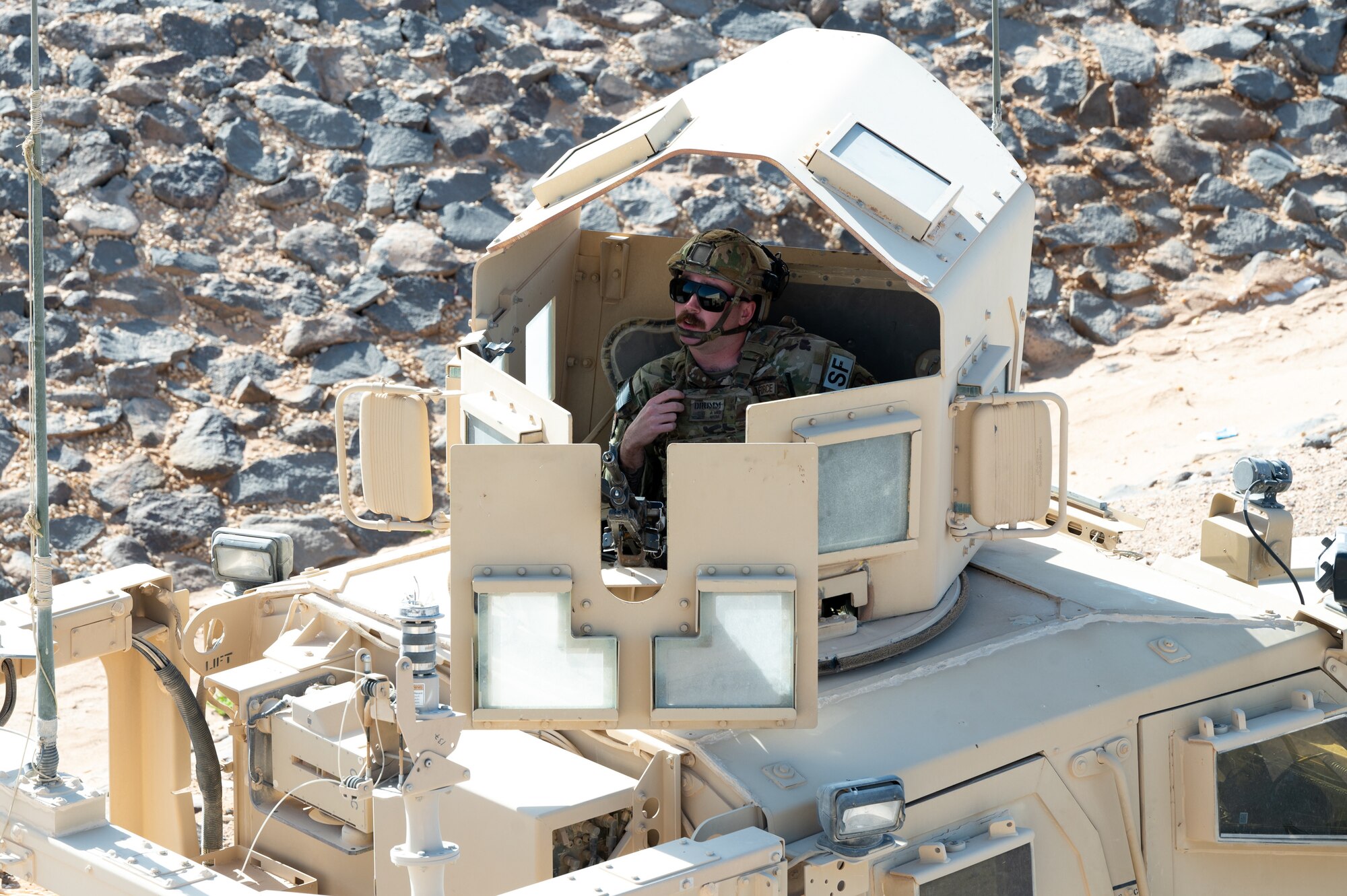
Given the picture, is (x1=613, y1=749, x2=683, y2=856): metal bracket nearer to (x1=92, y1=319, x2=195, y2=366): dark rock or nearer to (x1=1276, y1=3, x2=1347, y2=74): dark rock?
(x1=92, y1=319, x2=195, y2=366): dark rock

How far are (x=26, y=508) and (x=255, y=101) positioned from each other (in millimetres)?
3793

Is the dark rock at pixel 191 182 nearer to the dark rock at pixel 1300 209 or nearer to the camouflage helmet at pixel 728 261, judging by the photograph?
the camouflage helmet at pixel 728 261

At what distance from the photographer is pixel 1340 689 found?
5.98m

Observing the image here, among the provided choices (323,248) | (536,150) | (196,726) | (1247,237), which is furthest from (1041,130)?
(196,726)

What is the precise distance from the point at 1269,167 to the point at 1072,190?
5.79ft

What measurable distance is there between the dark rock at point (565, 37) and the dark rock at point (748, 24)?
36 centimetres

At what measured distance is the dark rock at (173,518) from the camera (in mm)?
11180

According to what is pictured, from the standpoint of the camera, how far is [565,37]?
14609 millimetres

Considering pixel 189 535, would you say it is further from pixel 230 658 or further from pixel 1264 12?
pixel 1264 12

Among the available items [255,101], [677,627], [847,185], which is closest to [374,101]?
[255,101]

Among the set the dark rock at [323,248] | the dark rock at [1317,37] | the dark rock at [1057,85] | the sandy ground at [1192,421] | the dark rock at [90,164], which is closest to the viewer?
the sandy ground at [1192,421]

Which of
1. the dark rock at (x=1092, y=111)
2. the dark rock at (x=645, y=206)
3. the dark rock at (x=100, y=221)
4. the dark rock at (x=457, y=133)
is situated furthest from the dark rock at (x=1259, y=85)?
the dark rock at (x=100, y=221)

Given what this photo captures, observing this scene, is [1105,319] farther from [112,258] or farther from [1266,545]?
[1266,545]

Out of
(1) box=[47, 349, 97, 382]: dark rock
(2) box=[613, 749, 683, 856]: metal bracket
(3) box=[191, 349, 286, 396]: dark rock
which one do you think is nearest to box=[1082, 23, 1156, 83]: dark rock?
(3) box=[191, 349, 286, 396]: dark rock
